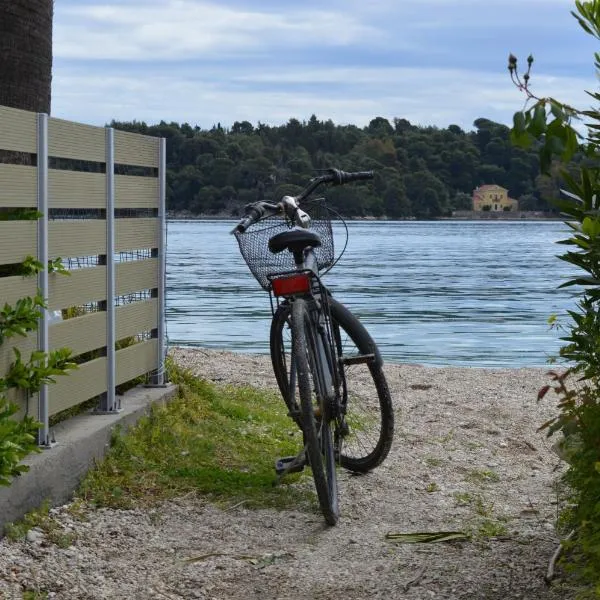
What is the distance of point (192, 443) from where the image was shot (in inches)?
247

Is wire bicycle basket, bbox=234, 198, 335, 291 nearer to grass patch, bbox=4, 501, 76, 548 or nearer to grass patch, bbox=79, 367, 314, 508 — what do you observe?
grass patch, bbox=79, 367, 314, 508

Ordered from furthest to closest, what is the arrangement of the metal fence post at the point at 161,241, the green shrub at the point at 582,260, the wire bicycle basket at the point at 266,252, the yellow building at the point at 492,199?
the yellow building at the point at 492,199
the metal fence post at the point at 161,241
the wire bicycle basket at the point at 266,252
the green shrub at the point at 582,260

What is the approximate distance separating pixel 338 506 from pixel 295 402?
0.64 m

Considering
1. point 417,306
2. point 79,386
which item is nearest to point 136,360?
point 79,386

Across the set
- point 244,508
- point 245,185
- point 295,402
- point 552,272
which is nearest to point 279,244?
point 295,402

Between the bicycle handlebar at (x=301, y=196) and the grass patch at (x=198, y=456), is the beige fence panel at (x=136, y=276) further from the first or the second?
the bicycle handlebar at (x=301, y=196)

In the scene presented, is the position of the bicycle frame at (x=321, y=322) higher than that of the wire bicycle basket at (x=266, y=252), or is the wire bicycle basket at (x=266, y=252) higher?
the wire bicycle basket at (x=266, y=252)

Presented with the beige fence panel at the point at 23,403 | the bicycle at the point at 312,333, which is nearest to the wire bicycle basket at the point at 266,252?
the bicycle at the point at 312,333

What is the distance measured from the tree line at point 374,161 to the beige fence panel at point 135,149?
34.7 m

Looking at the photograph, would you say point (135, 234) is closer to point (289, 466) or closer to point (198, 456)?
point (198, 456)

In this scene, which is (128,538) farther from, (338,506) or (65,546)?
(338,506)

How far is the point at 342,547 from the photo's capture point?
16.1ft

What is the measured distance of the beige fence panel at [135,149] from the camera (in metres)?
6.14

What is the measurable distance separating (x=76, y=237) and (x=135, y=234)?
89cm
